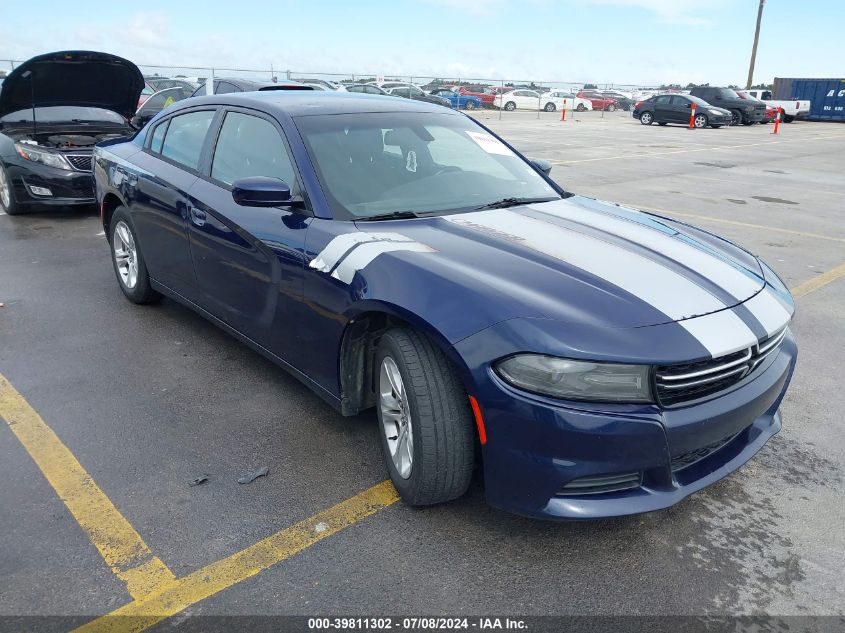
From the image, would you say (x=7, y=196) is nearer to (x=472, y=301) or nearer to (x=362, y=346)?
(x=362, y=346)

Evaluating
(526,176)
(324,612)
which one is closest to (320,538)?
(324,612)

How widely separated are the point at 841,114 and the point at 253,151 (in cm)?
4104

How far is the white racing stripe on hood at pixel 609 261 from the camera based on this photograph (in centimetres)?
264

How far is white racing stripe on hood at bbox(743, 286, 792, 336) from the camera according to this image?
276 cm

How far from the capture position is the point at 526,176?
4.12 metres

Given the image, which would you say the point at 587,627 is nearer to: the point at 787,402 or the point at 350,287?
the point at 350,287

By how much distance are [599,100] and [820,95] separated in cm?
1365

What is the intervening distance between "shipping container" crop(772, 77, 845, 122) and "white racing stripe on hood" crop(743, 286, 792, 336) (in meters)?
40.4

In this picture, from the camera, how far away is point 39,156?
801 cm

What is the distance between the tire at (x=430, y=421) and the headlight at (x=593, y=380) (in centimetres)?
37

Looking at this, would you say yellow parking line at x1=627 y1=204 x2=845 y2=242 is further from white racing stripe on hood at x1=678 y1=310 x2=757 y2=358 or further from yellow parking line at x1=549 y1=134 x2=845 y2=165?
yellow parking line at x1=549 y1=134 x2=845 y2=165

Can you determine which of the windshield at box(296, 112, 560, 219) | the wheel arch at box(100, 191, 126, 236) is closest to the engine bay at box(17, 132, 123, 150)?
the wheel arch at box(100, 191, 126, 236)

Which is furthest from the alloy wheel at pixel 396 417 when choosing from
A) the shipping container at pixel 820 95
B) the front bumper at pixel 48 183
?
the shipping container at pixel 820 95

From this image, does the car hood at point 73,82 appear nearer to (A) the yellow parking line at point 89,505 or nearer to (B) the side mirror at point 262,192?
(A) the yellow parking line at point 89,505
